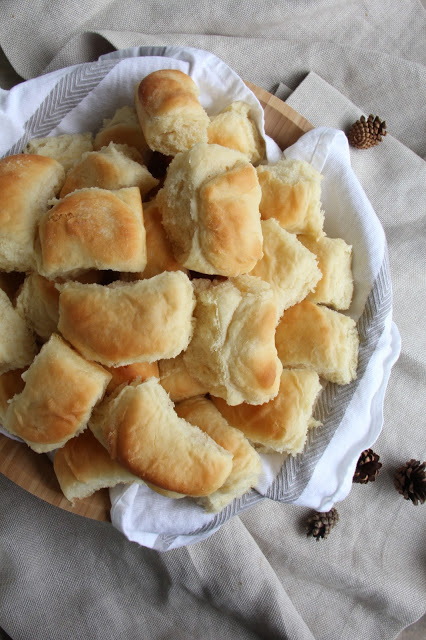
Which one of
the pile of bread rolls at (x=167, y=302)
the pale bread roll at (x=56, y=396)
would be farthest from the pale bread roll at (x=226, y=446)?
the pale bread roll at (x=56, y=396)

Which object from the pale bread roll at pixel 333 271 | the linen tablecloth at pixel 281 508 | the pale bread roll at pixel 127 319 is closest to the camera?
the pale bread roll at pixel 127 319

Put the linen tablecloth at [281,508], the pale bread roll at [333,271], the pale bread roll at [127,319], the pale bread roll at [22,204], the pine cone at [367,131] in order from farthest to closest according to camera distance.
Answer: the pine cone at [367,131]
the linen tablecloth at [281,508]
the pale bread roll at [333,271]
the pale bread roll at [22,204]
the pale bread roll at [127,319]

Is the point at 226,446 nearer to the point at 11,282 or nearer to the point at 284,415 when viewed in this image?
the point at 284,415

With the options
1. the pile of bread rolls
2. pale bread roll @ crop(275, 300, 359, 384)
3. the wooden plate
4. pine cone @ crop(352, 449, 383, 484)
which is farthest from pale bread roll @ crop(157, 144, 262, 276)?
pine cone @ crop(352, 449, 383, 484)

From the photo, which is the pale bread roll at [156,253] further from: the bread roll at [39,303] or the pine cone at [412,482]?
the pine cone at [412,482]

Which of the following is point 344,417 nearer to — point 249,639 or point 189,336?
point 189,336

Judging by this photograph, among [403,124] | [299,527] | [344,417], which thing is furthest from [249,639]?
[403,124]
